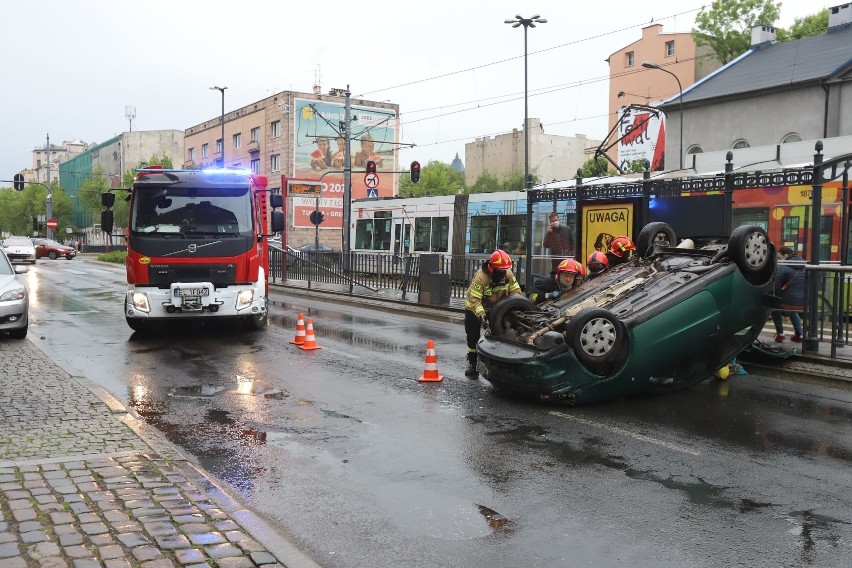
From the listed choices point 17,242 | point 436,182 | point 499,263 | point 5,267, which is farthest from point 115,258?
point 436,182

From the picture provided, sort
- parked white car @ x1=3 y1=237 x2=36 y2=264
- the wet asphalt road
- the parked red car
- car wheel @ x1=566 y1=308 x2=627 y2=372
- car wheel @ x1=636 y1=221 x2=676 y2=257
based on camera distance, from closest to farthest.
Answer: the wet asphalt road
car wheel @ x1=566 y1=308 x2=627 y2=372
car wheel @ x1=636 y1=221 x2=676 y2=257
parked white car @ x1=3 y1=237 x2=36 y2=264
the parked red car

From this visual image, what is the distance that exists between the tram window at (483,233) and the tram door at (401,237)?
375cm

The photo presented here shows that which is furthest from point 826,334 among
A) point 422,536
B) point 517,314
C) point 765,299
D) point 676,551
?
point 422,536

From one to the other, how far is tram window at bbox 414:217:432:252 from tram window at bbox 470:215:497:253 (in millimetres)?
2449

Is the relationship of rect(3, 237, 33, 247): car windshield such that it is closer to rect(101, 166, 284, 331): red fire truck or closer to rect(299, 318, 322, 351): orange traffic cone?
rect(101, 166, 284, 331): red fire truck

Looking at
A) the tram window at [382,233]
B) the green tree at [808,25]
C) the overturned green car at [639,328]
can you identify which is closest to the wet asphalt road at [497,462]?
the overturned green car at [639,328]

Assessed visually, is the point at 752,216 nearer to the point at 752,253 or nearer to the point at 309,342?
the point at 752,253

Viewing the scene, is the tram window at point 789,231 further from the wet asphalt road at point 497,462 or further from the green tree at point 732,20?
the green tree at point 732,20

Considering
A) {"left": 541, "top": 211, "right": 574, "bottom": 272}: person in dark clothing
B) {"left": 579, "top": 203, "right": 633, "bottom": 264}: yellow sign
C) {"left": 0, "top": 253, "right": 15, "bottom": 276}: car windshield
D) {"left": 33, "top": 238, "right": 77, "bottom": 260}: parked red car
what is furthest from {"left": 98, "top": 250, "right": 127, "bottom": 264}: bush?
{"left": 579, "top": 203, "right": 633, "bottom": 264}: yellow sign

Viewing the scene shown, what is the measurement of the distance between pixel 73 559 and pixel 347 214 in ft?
90.7

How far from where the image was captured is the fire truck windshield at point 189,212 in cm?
1299

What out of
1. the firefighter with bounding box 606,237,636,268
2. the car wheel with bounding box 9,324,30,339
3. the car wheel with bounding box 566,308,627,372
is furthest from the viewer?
the car wheel with bounding box 9,324,30,339

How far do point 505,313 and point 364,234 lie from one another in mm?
23806

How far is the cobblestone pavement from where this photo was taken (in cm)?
398
